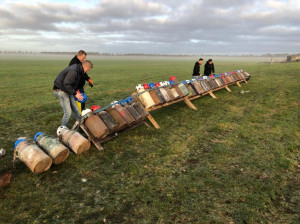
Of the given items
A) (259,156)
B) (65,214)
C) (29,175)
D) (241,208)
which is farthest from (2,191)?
(259,156)

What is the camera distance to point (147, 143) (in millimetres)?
6840

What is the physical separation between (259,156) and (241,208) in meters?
2.40

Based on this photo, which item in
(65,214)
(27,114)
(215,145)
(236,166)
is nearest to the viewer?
(65,214)

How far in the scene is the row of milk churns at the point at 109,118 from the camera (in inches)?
239

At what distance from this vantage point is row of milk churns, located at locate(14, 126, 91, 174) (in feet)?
15.9

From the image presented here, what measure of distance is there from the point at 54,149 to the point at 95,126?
128 centimetres

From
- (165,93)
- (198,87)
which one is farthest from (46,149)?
(198,87)

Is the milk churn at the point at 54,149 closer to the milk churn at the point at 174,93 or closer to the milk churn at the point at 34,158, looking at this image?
the milk churn at the point at 34,158

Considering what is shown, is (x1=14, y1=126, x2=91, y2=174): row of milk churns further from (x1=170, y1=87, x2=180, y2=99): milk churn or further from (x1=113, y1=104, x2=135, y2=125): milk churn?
(x1=170, y1=87, x2=180, y2=99): milk churn

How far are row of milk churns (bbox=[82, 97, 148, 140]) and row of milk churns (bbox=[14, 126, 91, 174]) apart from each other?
20.0 inches

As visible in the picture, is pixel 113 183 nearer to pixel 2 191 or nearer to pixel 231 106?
pixel 2 191

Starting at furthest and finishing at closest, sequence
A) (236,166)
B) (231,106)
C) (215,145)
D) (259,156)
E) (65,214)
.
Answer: (231,106), (215,145), (259,156), (236,166), (65,214)

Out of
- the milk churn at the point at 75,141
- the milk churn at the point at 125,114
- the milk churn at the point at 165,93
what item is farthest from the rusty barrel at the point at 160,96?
the milk churn at the point at 75,141

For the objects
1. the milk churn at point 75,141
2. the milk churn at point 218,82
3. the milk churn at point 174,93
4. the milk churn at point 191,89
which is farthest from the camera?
the milk churn at point 218,82
